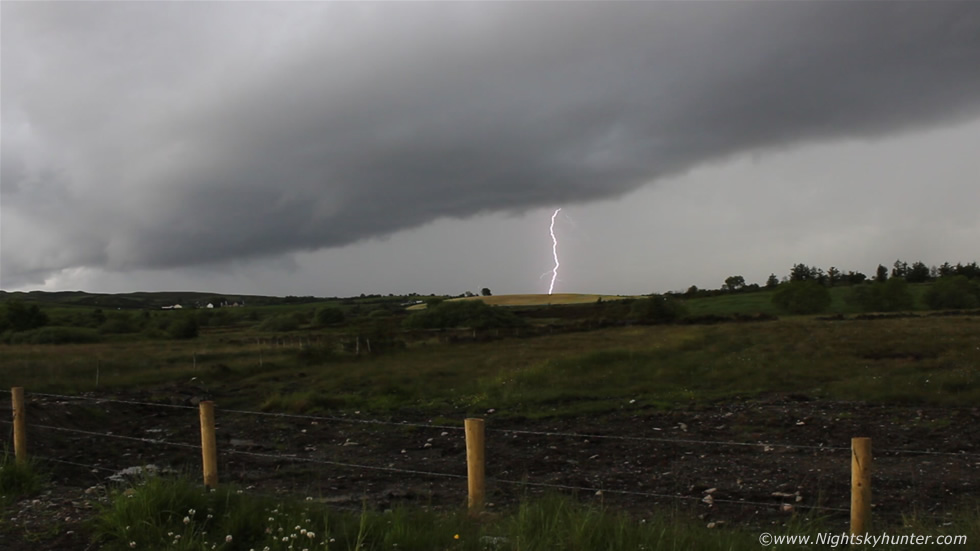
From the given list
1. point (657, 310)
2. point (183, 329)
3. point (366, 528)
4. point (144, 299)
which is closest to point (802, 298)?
point (657, 310)

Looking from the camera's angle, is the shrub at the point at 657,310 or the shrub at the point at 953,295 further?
the shrub at the point at 953,295

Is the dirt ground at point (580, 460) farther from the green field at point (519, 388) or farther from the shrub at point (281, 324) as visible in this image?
the shrub at point (281, 324)

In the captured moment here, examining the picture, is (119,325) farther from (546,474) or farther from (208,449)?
(208,449)

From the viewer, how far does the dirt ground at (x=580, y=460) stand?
809 cm

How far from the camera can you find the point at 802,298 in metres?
71.3

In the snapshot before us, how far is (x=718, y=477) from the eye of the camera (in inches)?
392

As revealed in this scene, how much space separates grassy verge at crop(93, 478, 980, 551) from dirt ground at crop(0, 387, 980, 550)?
653mm

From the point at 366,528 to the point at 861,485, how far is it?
3.78m

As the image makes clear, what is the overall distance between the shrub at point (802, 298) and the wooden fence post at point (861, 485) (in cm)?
7133

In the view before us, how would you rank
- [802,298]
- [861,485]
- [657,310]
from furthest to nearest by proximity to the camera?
[802,298] → [657,310] → [861,485]

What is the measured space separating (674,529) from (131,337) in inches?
2581

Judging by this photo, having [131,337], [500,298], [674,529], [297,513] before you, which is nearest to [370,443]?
[297,513]

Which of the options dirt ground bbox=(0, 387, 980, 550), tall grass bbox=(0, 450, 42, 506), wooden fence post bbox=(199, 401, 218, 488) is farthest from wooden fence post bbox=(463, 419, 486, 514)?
tall grass bbox=(0, 450, 42, 506)

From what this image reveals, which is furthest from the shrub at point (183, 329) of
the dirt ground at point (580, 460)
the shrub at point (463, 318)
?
the dirt ground at point (580, 460)
